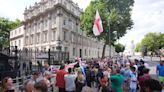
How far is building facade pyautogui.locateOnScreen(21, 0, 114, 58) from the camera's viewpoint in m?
55.9

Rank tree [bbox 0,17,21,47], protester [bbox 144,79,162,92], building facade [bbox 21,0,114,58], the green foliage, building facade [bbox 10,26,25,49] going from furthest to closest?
the green foliage
tree [bbox 0,17,21,47]
building facade [bbox 10,26,25,49]
building facade [bbox 21,0,114,58]
protester [bbox 144,79,162,92]

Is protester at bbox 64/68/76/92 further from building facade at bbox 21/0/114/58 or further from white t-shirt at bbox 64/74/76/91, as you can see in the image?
building facade at bbox 21/0/114/58

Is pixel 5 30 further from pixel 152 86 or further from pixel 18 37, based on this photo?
pixel 152 86

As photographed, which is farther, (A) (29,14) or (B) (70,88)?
(A) (29,14)

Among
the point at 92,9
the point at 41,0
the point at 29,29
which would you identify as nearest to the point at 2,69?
the point at 92,9

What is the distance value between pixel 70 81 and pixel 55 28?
46.4 m

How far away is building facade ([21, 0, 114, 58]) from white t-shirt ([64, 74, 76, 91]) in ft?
126

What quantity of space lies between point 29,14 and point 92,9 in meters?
22.8

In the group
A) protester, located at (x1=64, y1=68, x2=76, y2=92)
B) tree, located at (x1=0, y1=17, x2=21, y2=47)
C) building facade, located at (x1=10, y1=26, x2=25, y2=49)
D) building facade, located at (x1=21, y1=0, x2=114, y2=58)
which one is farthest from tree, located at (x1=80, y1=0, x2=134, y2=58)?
protester, located at (x1=64, y1=68, x2=76, y2=92)

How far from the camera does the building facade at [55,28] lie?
5591cm

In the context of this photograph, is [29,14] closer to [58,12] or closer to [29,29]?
[29,29]

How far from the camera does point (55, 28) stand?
186 ft

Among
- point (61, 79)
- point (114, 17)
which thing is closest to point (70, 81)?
point (61, 79)

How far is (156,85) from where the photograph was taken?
447cm
